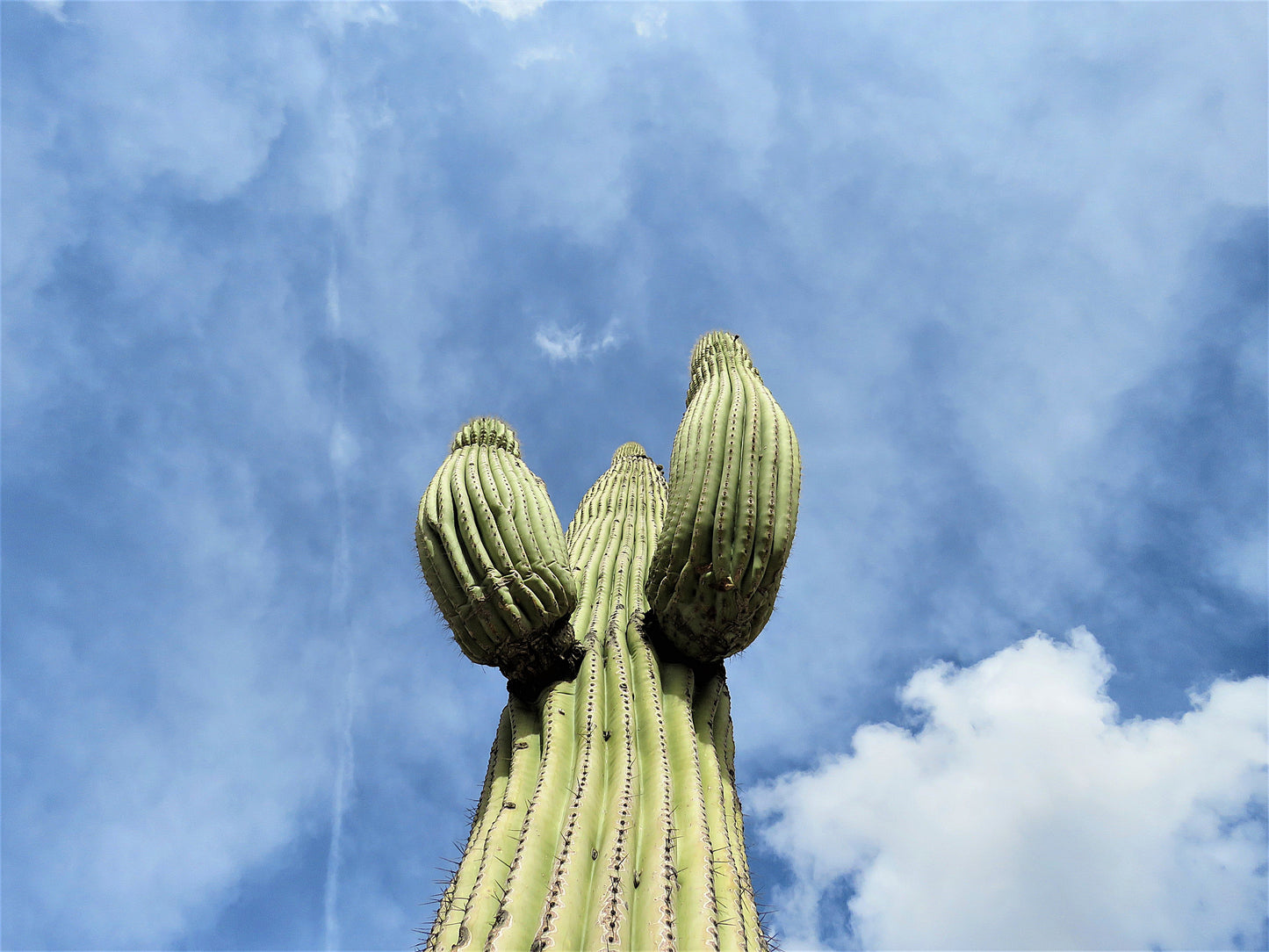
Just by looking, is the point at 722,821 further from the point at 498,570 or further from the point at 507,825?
the point at 498,570

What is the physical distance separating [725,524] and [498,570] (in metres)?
1.20

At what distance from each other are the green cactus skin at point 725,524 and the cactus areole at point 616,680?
0.4 inches

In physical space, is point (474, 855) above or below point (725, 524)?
below

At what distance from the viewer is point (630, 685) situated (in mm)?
3885

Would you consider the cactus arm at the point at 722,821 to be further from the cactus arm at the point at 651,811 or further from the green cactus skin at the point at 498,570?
the green cactus skin at the point at 498,570

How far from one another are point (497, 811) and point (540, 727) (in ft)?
2.24

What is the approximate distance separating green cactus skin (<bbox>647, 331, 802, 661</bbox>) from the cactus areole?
0.01m

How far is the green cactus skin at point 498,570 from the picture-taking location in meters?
3.70

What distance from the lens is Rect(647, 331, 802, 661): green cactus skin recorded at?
3713 mm

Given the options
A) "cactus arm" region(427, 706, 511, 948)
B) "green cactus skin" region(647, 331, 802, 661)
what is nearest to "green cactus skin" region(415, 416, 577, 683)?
"cactus arm" region(427, 706, 511, 948)

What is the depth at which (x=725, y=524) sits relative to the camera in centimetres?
369

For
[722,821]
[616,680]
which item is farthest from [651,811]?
[616,680]

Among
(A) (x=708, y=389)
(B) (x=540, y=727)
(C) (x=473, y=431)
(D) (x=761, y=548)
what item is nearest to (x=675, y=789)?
(B) (x=540, y=727)

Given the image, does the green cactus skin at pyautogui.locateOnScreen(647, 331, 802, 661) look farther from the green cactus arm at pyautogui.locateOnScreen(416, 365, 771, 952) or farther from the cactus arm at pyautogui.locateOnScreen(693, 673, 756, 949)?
the cactus arm at pyautogui.locateOnScreen(693, 673, 756, 949)
